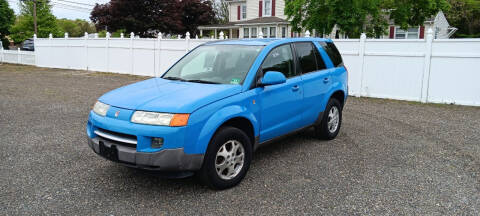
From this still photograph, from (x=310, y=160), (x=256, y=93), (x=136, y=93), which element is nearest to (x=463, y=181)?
(x=310, y=160)

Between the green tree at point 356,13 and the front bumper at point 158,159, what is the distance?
55.7 feet

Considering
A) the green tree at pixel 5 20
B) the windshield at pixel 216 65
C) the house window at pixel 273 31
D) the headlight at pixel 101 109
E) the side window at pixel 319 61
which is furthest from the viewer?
the green tree at pixel 5 20

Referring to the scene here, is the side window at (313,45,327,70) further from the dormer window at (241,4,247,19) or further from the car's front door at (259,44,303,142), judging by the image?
the dormer window at (241,4,247,19)

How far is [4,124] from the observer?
7535mm

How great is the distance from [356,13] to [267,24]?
11896 millimetres

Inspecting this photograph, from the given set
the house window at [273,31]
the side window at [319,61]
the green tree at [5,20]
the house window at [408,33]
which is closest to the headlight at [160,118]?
the side window at [319,61]

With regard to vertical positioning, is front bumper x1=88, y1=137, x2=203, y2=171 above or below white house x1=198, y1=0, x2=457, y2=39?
below

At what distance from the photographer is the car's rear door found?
18.0 feet

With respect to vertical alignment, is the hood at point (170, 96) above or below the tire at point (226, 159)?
above

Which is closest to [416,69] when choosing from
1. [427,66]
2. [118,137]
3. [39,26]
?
[427,66]

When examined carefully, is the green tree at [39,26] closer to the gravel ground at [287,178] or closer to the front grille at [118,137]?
the gravel ground at [287,178]

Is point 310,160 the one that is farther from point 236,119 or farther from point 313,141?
point 236,119

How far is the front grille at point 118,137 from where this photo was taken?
148 inches

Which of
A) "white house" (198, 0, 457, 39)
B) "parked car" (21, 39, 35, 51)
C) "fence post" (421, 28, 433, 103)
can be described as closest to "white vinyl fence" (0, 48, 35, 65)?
"parked car" (21, 39, 35, 51)
